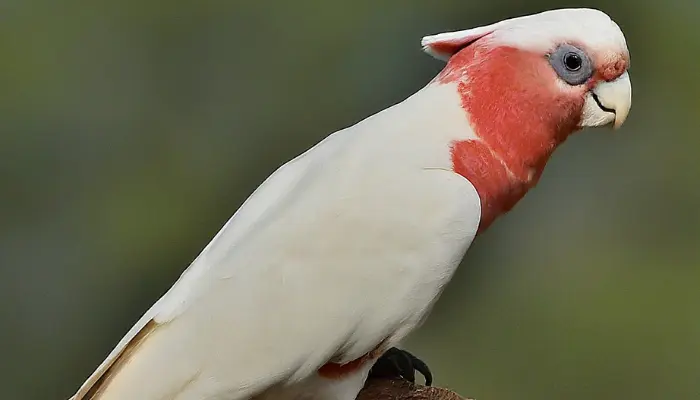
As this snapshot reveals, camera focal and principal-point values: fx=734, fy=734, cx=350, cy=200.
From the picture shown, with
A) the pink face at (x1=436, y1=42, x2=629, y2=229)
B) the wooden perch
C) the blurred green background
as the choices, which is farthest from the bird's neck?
the blurred green background

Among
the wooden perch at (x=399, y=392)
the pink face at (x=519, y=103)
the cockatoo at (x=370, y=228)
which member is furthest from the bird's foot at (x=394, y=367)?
the pink face at (x=519, y=103)

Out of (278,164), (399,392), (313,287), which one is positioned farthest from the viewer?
(278,164)

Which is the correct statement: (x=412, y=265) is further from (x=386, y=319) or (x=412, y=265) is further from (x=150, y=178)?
(x=150, y=178)

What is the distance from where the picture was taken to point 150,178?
1.51 meters

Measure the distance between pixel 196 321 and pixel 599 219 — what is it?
1.09 metres

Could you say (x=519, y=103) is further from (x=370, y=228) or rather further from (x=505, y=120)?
(x=370, y=228)

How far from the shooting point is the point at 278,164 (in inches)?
→ 59.7

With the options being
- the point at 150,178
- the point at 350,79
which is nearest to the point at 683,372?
the point at 350,79

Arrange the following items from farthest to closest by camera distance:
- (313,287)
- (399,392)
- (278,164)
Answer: (278,164) → (399,392) → (313,287)

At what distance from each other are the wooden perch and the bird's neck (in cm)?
22

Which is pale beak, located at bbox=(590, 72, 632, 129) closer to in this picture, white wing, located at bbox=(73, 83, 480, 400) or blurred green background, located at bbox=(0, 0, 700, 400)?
white wing, located at bbox=(73, 83, 480, 400)

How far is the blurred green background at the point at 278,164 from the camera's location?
1476mm

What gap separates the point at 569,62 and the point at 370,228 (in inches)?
11.9

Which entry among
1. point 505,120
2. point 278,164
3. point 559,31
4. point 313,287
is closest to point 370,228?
point 313,287
